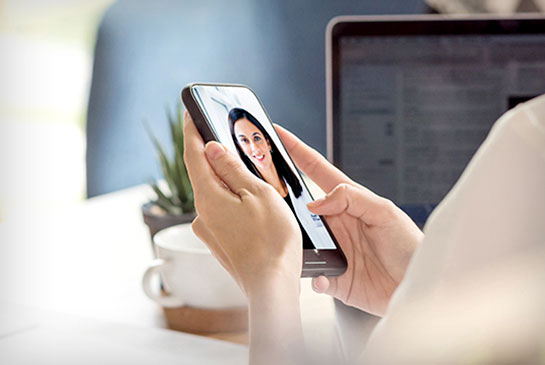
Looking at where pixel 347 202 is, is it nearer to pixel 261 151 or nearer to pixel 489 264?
pixel 261 151

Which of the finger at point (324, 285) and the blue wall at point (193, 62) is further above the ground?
the blue wall at point (193, 62)

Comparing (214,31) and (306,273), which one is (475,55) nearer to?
(306,273)

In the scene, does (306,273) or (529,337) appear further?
(306,273)

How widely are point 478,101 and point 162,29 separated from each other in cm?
86

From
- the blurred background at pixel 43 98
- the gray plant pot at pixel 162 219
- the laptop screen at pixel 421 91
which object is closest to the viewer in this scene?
the gray plant pot at pixel 162 219

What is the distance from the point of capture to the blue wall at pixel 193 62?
1267mm

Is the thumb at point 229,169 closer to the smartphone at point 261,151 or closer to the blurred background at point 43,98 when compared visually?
the smartphone at point 261,151

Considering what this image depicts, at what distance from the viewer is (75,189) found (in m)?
1.32

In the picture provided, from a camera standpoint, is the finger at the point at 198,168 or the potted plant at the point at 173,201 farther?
the potted plant at the point at 173,201

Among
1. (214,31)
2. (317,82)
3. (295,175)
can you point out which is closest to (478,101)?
(295,175)

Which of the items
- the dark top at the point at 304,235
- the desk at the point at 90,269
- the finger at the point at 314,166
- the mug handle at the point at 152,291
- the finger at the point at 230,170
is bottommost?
the desk at the point at 90,269

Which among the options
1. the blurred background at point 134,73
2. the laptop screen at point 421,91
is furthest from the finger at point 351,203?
the blurred background at point 134,73

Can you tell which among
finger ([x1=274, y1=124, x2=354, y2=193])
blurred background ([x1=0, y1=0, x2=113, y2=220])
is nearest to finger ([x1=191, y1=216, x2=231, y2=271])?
finger ([x1=274, y1=124, x2=354, y2=193])

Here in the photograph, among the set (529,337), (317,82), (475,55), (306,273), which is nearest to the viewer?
(529,337)
